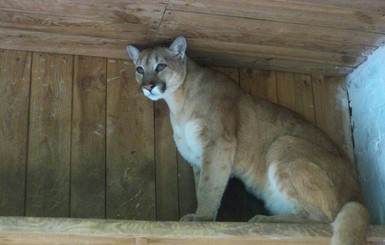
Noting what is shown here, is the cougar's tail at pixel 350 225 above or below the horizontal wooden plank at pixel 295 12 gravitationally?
below

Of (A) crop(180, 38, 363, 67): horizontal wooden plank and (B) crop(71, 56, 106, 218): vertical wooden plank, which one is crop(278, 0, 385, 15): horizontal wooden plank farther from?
(B) crop(71, 56, 106, 218): vertical wooden plank

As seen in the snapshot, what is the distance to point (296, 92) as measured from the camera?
14.8ft

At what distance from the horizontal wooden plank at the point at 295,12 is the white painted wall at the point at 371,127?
1.40 ft

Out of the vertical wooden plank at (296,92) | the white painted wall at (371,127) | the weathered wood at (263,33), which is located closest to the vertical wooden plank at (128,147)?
the weathered wood at (263,33)

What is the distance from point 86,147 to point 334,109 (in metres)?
1.70

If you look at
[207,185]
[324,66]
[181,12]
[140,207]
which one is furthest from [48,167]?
[324,66]

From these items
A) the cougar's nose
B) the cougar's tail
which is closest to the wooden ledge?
the cougar's tail

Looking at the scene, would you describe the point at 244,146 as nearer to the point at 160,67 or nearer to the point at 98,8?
the point at 160,67

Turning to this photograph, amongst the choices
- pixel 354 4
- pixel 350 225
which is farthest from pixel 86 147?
pixel 354 4

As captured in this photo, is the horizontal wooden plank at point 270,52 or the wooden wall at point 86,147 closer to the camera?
the wooden wall at point 86,147

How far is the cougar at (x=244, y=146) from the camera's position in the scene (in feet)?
12.0

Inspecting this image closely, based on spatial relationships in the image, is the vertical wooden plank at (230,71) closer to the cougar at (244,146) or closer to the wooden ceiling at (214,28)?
the wooden ceiling at (214,28)

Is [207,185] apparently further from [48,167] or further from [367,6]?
[367,6]

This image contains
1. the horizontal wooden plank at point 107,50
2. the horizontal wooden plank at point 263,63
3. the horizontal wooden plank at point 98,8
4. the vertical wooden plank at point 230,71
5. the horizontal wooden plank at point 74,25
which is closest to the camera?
the horizontal wooden plank at point 98,8
